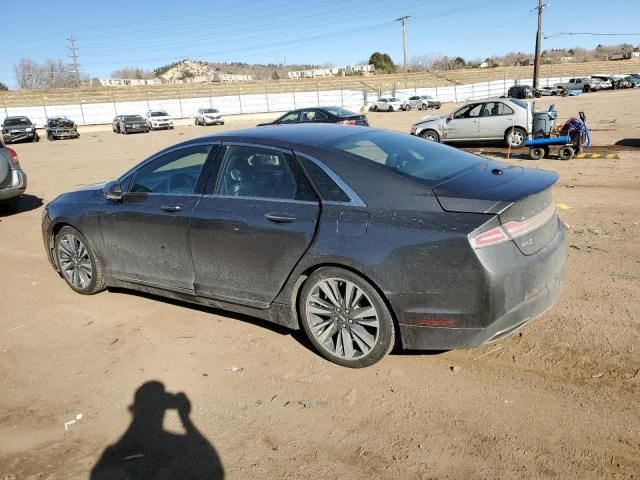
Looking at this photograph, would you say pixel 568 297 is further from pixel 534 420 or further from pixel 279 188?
pixel 279 188

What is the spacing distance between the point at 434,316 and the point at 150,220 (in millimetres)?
2545

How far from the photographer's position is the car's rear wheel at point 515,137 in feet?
49.4

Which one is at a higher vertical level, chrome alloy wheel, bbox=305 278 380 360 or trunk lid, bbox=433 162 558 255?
trunk lid, bbox=433 162 558 255

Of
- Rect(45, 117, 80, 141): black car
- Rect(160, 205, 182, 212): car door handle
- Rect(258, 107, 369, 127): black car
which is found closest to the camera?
Rect(160, 205, 182, 212): car door handle

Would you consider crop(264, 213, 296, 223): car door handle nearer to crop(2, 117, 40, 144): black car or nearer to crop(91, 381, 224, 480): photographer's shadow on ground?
crop(91, 381, 224, 480): photographer's shadow on ground

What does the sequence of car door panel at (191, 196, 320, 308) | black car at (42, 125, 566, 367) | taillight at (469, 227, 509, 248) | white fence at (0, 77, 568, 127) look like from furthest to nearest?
white fence at (0, 77, 568, 127) → car door panel at (191, 196, 320, 308) → black car at (42, 125, 566, 367) → taillight at (469, 227, 509, 248)

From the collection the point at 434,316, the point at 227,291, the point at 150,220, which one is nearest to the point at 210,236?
the point at 227,291

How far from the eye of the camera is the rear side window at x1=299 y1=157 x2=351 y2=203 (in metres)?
3.58

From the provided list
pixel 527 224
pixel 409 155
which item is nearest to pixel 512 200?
pixel 527 224

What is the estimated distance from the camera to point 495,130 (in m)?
15.6

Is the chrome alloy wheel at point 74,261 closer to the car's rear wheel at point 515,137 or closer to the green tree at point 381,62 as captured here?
the car's rear wheel at point 515,137

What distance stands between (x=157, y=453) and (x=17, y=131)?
3716 cm

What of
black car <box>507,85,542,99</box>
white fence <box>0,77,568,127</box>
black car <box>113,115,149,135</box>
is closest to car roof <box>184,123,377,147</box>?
black car <box>113,115,149,135</box>

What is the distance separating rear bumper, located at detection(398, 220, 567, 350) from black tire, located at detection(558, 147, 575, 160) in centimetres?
1009
